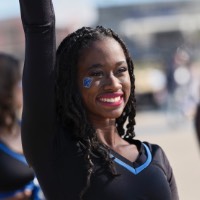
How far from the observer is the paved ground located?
29.4ft

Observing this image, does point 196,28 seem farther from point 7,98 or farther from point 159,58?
point 7,98

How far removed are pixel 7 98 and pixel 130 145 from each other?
2021mm

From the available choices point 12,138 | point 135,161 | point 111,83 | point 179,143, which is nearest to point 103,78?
point 111,83

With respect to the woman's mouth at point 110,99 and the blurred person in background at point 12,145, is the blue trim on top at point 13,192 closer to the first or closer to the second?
the blurred person in background at point 12,145

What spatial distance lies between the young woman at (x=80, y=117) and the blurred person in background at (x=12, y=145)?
5.22 ft

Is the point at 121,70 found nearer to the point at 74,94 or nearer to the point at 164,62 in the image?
the point at 74,94

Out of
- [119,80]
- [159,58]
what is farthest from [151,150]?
[159,58]

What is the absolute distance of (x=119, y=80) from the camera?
2555mm

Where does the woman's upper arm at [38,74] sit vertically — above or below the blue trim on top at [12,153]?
above

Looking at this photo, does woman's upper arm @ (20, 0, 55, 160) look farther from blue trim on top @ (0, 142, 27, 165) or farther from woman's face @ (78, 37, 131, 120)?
blue trim on top @ (0, 142, 27, 165)

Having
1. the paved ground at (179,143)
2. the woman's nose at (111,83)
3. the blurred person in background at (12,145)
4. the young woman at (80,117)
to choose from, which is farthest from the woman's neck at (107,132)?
the paved ground at (179,143)

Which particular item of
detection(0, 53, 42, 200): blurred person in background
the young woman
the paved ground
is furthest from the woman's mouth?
the paved ground

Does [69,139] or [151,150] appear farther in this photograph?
[151,150]

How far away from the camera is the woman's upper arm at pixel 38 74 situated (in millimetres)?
2414
